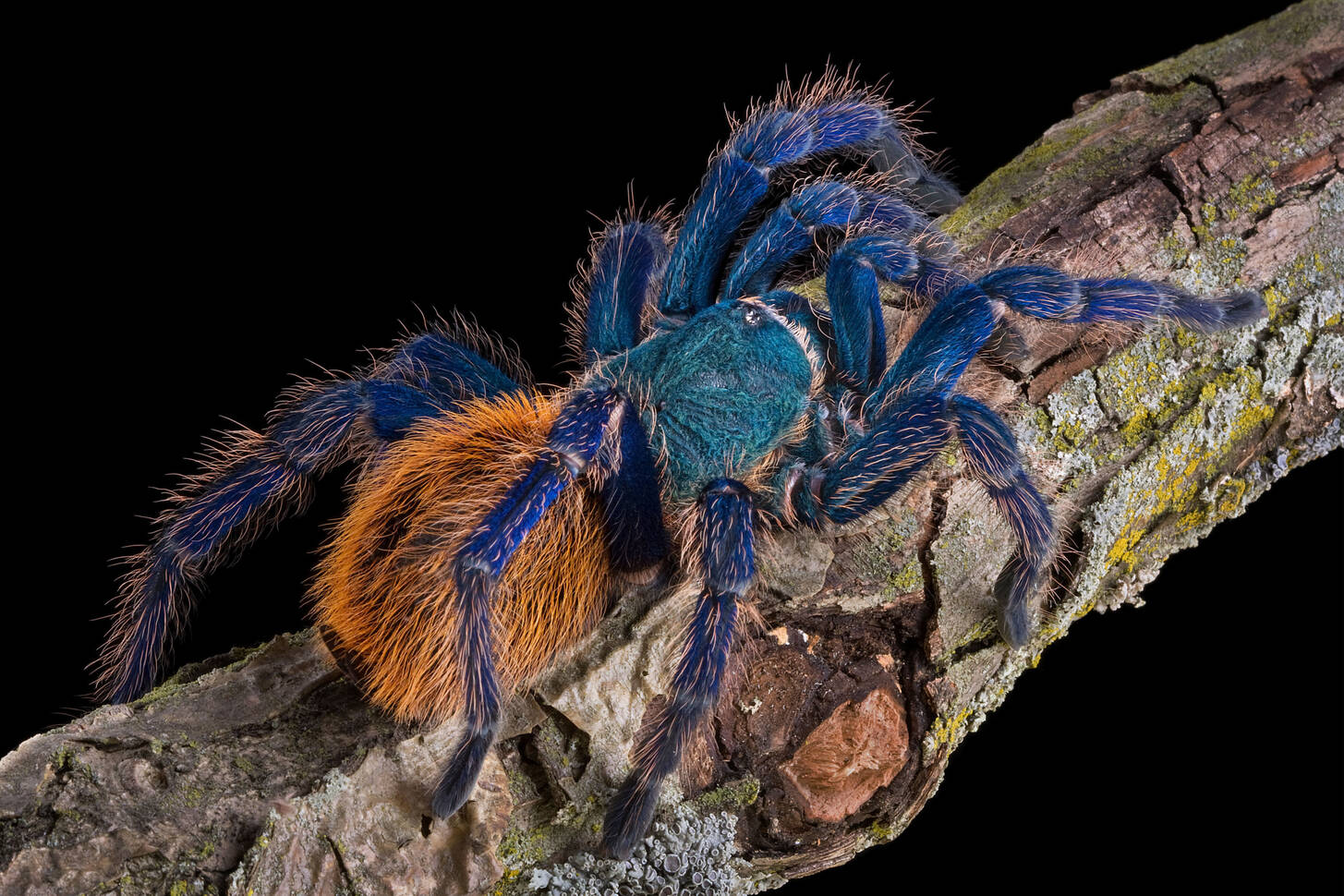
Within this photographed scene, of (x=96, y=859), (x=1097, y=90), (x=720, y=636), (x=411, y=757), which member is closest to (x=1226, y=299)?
(x=1097, y=90)

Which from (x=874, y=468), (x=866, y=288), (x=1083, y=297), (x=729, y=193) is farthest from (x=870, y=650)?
(x=729, y=193)

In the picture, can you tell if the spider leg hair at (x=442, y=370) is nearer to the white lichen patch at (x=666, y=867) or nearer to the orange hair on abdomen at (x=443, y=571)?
the orange hair on abdomen at (x=443, y=571)

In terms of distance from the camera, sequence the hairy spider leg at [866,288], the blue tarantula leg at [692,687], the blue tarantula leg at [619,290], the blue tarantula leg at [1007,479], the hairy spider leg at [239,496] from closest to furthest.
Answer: the blue tarantula leg at [692,687] < the blue tarantula leg at [1007,479] < the hairy spider leg at [239,496] < the hairy spider leg at [866,288] < the blue tarantula leg at [619,290]

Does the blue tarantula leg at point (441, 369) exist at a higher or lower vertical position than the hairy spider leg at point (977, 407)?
higher

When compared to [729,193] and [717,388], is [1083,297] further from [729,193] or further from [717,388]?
[729,193]

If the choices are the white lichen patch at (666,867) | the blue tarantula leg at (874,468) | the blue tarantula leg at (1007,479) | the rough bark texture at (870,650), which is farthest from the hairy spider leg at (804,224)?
the white lichen patch at (666,867)

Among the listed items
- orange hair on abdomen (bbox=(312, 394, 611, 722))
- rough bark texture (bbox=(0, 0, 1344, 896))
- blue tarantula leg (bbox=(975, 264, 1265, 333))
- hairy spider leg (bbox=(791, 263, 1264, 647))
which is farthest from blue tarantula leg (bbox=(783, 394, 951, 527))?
orange hair on abdomen (bbox=(312, 394, 611, 722))
